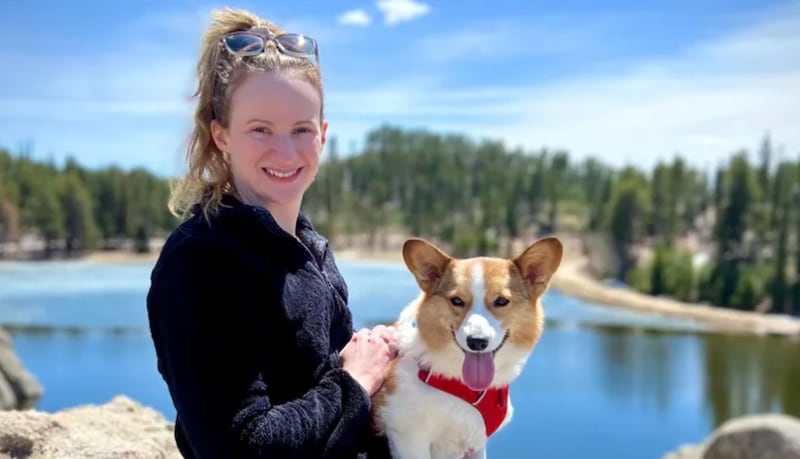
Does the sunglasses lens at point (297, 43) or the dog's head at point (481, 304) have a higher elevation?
the sunglasses lens at point (297, 43)

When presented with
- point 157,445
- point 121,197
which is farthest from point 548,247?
point 121,197

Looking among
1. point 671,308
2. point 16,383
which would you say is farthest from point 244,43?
point 671,308

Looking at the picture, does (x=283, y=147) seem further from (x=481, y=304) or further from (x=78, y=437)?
(x=78, y=437)

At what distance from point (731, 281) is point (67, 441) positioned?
56147 mm

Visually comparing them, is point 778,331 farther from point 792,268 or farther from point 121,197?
point 121,197

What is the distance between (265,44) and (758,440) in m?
13.2

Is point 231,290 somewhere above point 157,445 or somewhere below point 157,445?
above

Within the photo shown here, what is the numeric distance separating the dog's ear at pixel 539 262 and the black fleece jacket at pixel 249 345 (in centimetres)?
84

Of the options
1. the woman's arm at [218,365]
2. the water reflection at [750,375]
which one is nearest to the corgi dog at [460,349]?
the woman's arm at [218,365]

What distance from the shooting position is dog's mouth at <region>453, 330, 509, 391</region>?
276 centimetres

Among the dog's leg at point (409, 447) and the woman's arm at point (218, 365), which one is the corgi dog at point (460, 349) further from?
the woman's arm at point (218, 365)

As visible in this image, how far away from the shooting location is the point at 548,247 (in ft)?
10.00

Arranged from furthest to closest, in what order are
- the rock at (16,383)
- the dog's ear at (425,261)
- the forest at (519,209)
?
the forest at (519,209) → the rock at (16,383) → the dog's ear at (425,261)

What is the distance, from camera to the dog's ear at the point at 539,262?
9.96 ft
